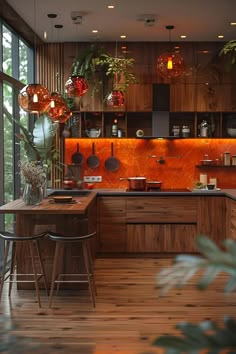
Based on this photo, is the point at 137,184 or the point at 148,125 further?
the point at 148,125

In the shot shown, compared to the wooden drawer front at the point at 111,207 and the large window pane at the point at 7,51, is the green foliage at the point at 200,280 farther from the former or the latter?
the wooden drawer front at the point at 111,207

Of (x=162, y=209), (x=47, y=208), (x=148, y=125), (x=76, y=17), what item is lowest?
(x=162, y=209)

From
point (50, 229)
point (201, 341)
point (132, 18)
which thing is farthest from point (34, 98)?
point (201, 341)

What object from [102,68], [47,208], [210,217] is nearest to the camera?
[47,208]

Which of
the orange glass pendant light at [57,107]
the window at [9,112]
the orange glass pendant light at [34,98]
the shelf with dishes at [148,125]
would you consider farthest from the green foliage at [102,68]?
the orange glass pendant light at [34,98]

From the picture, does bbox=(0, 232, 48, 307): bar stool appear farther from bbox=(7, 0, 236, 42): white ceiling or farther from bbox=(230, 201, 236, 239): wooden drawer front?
bbox=(7, 0, 236, 42): white ceiling

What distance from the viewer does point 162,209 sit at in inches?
246

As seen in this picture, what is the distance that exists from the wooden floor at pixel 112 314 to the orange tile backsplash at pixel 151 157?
8.25 feet

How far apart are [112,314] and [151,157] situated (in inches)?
152

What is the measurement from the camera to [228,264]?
2.52 ft

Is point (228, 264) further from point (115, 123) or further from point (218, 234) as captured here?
point (115, 123)

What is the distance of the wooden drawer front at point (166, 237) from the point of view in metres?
6.23

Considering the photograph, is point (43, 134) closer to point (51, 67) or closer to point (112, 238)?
point (51, 67)

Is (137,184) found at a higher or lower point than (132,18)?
lower
